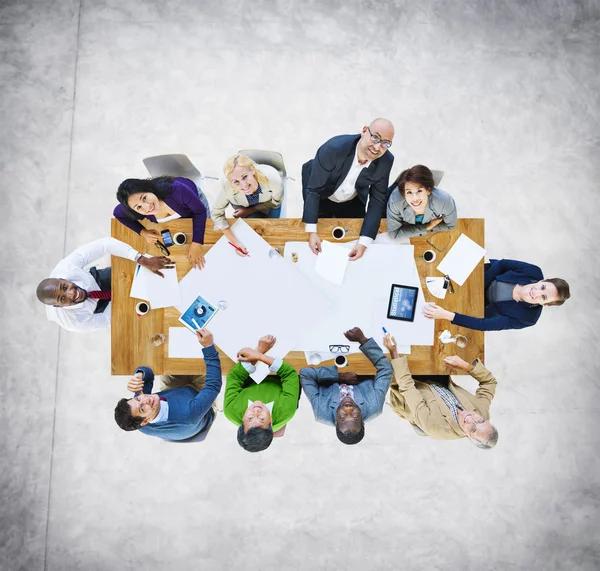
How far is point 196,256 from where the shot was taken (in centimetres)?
251

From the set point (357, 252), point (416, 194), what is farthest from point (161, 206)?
point (416, 194)

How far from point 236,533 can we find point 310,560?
0.54m

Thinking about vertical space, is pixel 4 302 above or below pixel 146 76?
below

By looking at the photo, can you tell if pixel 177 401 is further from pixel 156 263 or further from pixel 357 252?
pixel 357 252

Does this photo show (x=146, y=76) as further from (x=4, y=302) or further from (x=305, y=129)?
(x=4, y=302)

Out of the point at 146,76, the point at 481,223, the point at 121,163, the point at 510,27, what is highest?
the point at 510,27

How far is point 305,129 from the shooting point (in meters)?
3.31

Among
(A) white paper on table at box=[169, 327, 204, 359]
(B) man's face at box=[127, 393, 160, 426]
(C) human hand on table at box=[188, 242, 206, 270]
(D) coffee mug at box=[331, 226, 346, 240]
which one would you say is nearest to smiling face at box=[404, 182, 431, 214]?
(D) coffee mug at box=[331, 226, 346, 240]

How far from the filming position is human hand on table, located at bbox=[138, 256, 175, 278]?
2.49m

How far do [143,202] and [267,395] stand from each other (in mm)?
1185

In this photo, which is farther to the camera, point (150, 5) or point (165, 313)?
point (150, 5)

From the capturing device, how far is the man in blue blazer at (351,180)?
231 cm

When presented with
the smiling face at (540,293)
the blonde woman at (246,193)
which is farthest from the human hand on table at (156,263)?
the smiling face at (540,293)

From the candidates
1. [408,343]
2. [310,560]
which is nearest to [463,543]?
[310,560]
